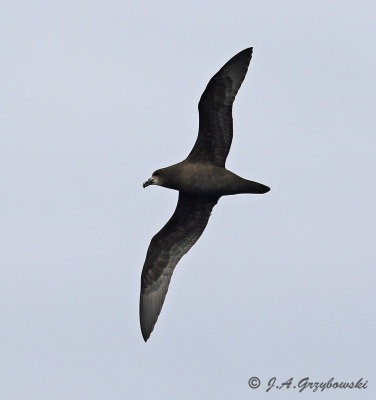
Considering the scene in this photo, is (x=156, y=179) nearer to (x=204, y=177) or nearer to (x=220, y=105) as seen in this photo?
(x=204, y=177)

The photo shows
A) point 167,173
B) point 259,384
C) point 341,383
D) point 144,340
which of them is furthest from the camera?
point 144,340

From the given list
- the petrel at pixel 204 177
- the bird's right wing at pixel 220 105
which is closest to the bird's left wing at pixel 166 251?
the petrel at pixel 204 177

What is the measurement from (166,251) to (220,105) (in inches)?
168

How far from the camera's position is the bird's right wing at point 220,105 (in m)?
15.4

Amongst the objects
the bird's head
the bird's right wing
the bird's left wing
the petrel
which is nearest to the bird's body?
the petrel

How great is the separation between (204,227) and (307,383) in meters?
4.67

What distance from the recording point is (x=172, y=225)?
1777 cm

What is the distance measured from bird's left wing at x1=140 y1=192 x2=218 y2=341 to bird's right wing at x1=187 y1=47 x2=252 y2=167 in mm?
1880

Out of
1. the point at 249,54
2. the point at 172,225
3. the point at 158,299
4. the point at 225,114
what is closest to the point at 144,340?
the point at 158,299

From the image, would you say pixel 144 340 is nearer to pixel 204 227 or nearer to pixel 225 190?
pixel 204 227

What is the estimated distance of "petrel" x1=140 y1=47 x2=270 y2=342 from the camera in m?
15.4

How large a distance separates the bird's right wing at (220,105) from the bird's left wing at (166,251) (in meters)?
1.88

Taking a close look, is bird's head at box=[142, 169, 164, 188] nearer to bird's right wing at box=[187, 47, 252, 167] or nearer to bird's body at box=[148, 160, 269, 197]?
bird's body at box=[148, 160, 269, 197]

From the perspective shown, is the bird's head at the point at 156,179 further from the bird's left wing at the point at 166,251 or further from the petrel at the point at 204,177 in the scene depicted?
the bird's left wing at the point at 166,251
